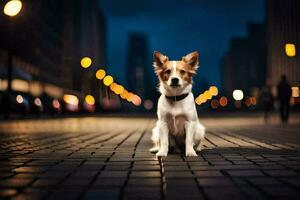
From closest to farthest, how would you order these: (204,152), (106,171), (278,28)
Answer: (106,171) → (204,152) → (278,28)

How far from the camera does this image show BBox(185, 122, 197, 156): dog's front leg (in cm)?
745

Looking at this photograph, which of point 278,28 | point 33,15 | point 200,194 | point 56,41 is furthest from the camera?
point 278,28

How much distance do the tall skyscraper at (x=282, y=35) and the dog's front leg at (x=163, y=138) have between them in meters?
123

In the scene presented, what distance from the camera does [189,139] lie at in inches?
297

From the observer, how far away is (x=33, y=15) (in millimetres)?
90500

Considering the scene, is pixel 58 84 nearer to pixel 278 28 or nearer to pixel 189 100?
pixel 278 28

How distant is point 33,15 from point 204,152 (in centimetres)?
8625

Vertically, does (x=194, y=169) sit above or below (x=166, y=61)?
below

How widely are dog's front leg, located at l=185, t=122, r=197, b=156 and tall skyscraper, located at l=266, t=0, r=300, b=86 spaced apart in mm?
123382

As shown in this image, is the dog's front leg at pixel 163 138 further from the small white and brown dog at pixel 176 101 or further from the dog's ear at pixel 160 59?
the dog's ear at pixel 160 59

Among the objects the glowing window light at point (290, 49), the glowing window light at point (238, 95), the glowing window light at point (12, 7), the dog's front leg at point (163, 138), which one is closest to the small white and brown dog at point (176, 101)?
the dog's front leg at point (163, 138)

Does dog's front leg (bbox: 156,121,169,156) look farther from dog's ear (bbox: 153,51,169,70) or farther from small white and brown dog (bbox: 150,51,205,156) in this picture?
dog's ear (bbox: 153,51,169,70)

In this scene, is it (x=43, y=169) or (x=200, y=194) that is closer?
(x=200, y=194)

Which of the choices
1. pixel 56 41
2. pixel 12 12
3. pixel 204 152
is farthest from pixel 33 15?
pixel 204 152
